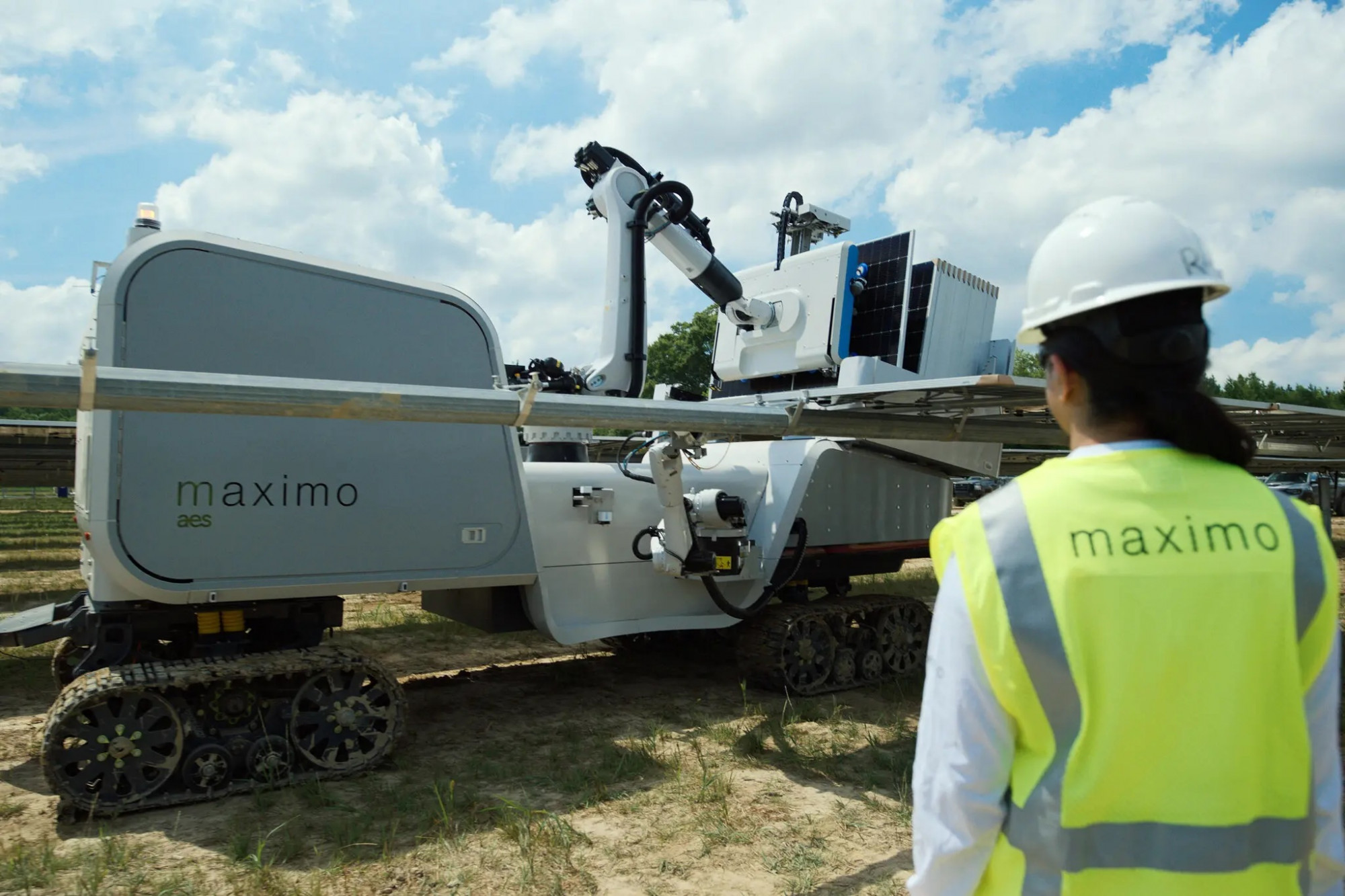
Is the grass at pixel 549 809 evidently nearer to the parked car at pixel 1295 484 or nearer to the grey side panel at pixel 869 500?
the grey side panel at pixel 869 500

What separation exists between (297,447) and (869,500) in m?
4.52

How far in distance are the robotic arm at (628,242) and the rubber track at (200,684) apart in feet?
9.23

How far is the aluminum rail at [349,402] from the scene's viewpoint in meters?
3.27

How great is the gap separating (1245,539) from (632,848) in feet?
11.7

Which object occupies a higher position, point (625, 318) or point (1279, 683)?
point (625, 318)

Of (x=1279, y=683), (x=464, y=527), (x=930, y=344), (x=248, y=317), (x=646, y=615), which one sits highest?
(x=930, y=344)

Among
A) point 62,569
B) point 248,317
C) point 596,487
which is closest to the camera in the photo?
point 248,317

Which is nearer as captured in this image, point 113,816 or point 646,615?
point 113,816

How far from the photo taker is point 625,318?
285 inches

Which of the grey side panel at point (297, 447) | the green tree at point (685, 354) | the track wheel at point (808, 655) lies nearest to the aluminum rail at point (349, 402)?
the grey side panel at point (297, 447)

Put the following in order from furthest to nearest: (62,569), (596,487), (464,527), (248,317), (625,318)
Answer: (62,569) < (625,318) < (596,487) < (464,527) < (248,317)

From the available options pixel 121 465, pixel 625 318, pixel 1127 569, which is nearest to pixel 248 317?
pixel 121 465

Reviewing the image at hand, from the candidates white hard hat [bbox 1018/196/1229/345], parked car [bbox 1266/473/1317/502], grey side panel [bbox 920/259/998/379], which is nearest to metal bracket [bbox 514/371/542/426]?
white hard hat [bbox 1018/196/1229/345]

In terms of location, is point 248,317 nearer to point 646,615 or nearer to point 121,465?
point 121,465
